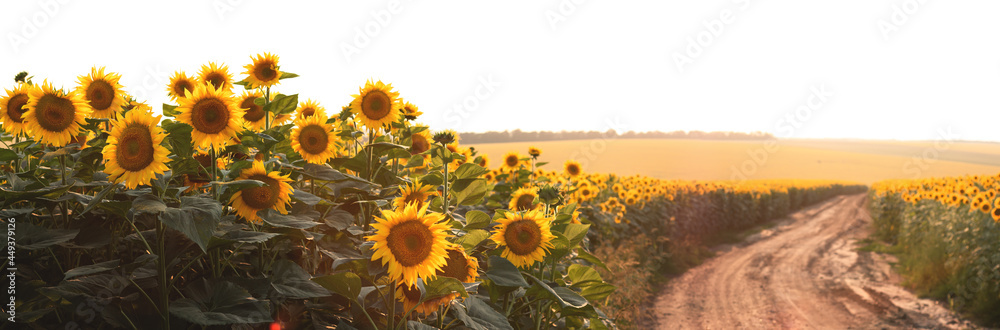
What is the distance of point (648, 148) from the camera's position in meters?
62.3

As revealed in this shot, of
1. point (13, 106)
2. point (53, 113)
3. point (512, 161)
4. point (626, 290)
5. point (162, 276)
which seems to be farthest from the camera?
point (626, 290)

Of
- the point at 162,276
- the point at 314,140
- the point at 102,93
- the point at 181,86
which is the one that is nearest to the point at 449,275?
the point at 162,276

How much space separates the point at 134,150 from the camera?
1.57m

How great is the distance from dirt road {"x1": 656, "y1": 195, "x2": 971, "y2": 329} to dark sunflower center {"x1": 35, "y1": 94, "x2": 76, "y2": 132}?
24.7ft

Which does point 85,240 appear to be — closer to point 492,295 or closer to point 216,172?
point 216,172

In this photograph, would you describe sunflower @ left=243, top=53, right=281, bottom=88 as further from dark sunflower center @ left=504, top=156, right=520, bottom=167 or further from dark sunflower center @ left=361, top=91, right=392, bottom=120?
dark sunflower center @ left=504, top=156, right=520, bottom=167

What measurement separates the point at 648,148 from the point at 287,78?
205 ft

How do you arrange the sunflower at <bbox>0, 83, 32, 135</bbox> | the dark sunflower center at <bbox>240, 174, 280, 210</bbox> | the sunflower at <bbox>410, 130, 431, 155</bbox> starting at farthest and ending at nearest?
1. the sunflower at <bbox>410, 130, 431, 155</bbox>
2. the sunflower at <bbox>0, 83, 32, 135</bbox>
3. the dark sunflower center at <bbox>240, 174, 280, 210</bbox>

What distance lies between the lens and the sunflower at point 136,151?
1.56 meters

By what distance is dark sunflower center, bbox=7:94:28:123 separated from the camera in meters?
2.00

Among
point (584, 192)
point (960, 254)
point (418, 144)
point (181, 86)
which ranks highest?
point (181, 86)

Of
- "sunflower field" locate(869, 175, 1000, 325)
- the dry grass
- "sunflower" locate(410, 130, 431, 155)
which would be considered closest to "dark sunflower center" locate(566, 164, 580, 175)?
the dry grass

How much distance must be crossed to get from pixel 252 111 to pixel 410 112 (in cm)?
86

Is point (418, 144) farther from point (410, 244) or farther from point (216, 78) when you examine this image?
point (410, 244)
